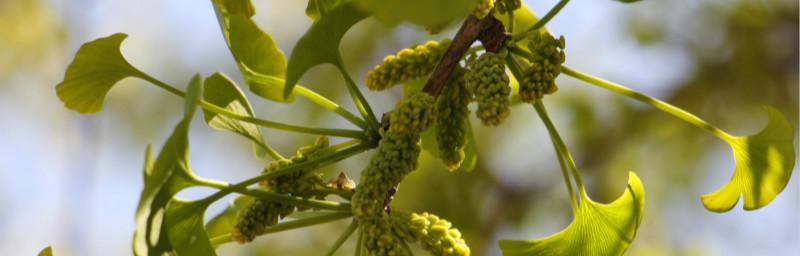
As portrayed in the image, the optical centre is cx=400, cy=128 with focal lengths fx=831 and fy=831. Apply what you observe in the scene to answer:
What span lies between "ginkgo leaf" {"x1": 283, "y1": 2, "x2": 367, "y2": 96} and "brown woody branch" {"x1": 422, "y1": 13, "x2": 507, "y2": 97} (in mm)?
78

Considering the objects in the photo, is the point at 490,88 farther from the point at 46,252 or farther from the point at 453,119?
the point at 46,252

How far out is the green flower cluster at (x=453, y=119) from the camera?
616 mm

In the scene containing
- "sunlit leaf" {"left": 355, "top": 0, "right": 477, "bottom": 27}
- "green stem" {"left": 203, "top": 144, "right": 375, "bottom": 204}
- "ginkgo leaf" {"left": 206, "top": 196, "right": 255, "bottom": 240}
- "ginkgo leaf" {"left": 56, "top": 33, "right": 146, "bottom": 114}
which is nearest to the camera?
"sunlit leaf" {"left": 355, "top": 0, "right": 477, "bottom": 27}

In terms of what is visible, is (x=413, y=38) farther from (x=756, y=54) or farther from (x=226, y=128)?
(x=226, y=128)

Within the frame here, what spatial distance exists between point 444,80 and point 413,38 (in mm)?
1995

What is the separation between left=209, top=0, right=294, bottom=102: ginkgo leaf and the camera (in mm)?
653

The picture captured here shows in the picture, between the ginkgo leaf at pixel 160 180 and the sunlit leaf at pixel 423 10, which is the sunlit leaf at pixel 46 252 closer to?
the ginkgo leaf at pixel 160 180

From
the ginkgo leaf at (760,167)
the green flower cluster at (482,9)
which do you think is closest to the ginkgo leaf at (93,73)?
the green flower cluster at (482,9)

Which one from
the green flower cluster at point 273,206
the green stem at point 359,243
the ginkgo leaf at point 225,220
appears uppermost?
the green flower cluster at point 273,206

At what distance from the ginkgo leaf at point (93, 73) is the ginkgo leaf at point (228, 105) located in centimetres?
6

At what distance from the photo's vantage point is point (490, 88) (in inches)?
22.2

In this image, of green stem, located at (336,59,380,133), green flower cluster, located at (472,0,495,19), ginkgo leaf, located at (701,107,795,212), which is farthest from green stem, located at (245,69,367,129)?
ginkgo leaf, located at (701,107,795,212)

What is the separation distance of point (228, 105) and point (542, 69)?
0.25m

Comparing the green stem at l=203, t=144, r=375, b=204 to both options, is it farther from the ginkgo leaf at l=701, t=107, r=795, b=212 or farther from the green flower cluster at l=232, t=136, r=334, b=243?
the ginkgo leaf at l=701, t=107, r=795, b=212
